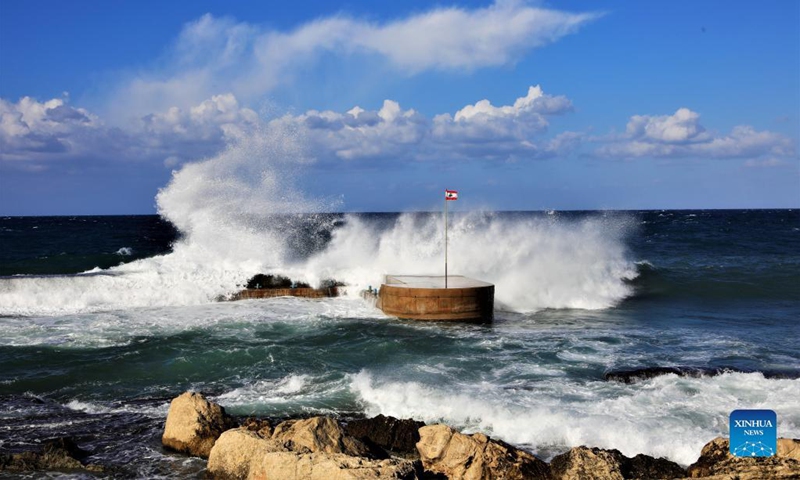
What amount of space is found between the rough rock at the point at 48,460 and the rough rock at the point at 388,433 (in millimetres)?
3297

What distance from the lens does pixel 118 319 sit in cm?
1925

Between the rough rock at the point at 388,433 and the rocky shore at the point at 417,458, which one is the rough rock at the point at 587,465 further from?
the rough rock at the point at 388,433

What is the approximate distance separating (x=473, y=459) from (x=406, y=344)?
7955 mm

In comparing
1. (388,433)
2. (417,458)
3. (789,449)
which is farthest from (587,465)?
(388,433)

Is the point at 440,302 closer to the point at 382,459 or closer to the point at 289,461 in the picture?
the point at 382,459

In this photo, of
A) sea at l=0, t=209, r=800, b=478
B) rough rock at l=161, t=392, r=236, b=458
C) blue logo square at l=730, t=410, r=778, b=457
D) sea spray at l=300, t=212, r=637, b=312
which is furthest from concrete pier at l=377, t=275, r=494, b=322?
blue logo square at l=730, t=410, r=778, b=457

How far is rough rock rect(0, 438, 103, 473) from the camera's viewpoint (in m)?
8.33

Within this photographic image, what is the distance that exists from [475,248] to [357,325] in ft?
31.3

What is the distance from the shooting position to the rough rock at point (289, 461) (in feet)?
23.2

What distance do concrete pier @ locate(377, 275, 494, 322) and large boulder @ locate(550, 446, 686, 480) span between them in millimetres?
10676

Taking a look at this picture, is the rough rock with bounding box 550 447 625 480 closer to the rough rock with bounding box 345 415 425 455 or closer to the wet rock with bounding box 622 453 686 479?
the wet rock with bounding box 622 453 686 479

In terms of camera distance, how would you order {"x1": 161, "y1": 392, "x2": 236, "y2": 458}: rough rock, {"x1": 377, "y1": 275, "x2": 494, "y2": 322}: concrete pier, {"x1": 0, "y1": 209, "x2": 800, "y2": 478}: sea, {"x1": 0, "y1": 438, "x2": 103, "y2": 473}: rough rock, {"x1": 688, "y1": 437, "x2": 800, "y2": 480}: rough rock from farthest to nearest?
{"x1": 377, "y1": 275, "x2": 494, "y2": 322}: concrete pier → {"x1": 0, "y1": 209, "x2": 800, "y2": 478}: sea → {"x1": 161, "y1": 392, "x2": 236, "y2": 458}: rough rock → {"x1": 0, "y1": 438, "x2": 103, "y2": 473}: rough rock → {"x1": 688, "y1": 437, "x2": 800, "y2": 480}: rough rock

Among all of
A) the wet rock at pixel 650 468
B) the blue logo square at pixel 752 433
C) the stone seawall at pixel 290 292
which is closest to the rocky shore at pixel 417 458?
the wet rock at pixel 650 468

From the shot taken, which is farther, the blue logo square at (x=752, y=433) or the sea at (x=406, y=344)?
the sea at (x=406, y=344)
